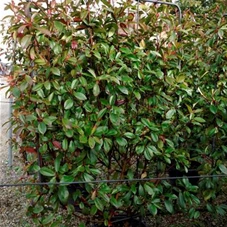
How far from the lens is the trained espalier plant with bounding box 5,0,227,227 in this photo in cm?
151

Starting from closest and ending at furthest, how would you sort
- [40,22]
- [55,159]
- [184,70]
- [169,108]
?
[40,22], [55,159], [169,108], [184,70]

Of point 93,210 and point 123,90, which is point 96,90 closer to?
point 123,90

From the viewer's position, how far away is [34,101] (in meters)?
1.51

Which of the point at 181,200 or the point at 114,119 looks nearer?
the point at 114,119

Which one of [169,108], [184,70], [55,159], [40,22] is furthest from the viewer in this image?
[184,70]

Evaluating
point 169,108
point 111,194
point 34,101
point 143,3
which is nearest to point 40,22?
point 34,101

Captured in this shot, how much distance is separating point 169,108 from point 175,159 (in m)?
0.31

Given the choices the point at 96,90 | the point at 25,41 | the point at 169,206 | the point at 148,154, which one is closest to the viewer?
the point at 25,41

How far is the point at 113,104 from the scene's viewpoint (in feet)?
5.25

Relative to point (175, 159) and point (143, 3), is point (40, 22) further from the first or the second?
point (175, 159)

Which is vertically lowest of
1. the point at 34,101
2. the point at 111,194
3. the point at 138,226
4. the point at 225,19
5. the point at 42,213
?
the point at 138,226

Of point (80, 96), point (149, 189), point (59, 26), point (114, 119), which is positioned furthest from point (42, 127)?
point (149, 189)

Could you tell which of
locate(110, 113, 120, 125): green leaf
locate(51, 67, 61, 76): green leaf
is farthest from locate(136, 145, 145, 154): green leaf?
locate(51, 67, 61, 76): green leaf

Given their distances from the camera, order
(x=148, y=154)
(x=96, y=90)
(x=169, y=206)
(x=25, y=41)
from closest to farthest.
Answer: (x=25, y=41)
(x=96, y=90)
(x=148, y=154)
(x=169, y=206)
